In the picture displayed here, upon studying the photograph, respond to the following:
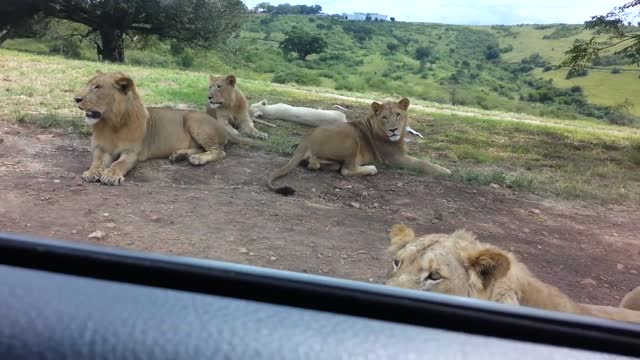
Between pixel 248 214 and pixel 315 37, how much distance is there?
1712cm

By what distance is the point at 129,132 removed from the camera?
6586mm

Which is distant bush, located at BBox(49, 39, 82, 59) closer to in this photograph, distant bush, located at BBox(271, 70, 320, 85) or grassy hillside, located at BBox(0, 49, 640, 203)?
distant bush, located at BBox(271, 70, 320, 85)

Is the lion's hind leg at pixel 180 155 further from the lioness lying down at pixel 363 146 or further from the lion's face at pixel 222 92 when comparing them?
the lion's face at pixel 222 92

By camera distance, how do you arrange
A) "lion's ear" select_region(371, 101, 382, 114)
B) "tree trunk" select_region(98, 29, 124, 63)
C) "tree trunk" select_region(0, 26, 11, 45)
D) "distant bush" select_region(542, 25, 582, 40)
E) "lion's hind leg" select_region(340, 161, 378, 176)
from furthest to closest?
1. "tree trunk" select_region(98, 29, 124, 63)
2. "tree trunk" select_region(0, 26, 11, 45)
3. "distant bush" select_region(542, 25, 582, 40)
4. "lion's ear" select_region(371, 101, 382, 114)
5. "lion's hind leg" select_region(340, 161, 378, 176)

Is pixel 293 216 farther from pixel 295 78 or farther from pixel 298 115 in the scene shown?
pixel 295 78

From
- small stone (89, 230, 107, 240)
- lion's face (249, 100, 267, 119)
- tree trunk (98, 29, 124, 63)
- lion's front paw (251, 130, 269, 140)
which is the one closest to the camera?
small stone (89, 230, 107, 240)

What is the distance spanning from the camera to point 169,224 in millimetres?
4926

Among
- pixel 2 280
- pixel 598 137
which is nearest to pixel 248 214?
pixel 2 280

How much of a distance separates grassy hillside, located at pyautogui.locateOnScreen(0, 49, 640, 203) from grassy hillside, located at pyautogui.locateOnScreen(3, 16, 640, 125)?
6250 mm

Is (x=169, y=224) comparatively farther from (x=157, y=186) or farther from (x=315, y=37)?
(x=315, y=37)

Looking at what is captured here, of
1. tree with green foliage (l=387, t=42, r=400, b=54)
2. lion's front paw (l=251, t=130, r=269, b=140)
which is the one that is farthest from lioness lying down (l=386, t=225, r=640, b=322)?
tree with green foliage (l=387, t=42, r=400, b=54)

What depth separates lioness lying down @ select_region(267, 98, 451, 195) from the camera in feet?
23.8

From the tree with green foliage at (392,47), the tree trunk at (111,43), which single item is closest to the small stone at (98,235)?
the tree trunk at (111,43)

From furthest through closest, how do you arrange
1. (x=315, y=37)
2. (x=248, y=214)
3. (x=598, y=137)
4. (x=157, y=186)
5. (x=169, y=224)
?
1. (x=315, y=37)
2. (x=598, y=137)
3. (x=157, y=186)
4. (x=248, y=214)
5. (x=169, y=224)
